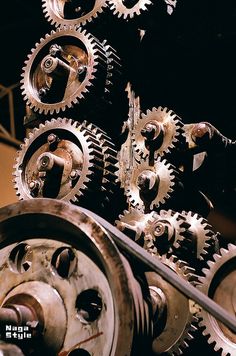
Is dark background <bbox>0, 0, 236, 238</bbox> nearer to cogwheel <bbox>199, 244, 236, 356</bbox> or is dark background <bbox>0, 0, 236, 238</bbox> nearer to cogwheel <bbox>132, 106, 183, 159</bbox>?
cogwheel <bbox>132, 106, 183, 159</bbox>

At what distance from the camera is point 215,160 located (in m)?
2.85

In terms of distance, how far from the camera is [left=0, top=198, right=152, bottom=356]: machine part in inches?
73.2

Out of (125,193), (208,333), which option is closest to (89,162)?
(125,193)

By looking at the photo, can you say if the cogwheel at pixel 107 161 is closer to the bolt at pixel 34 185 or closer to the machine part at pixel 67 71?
the machine part at pixel 67 71

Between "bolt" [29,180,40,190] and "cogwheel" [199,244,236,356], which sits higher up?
"bolt" [29,180,40,190]

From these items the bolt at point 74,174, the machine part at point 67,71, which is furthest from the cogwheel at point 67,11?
the bolt at point 74,174

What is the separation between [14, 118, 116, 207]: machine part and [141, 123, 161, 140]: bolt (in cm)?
24

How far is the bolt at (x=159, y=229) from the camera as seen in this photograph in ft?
8.49

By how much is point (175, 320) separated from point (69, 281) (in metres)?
0.56

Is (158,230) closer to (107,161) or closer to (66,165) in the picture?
(107,161)

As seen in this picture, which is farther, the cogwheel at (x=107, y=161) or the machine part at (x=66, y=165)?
the cogwheel at (x=107, y=161)

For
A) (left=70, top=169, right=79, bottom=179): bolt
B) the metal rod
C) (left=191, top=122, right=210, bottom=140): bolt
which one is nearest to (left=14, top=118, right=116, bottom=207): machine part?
(left=70, top=169, right=79, bottom=179): bolt

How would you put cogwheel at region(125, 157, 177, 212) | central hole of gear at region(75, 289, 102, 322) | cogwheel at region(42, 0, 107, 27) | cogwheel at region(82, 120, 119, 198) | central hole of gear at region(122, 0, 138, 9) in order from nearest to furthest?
1. central hole of gear at region(75, 289, 102, 322)
2. cogwheel at region(125, 157, 177, 212)
3. cogwheel at region(82, 120, 119, 198)
4. central hole of gear at region(122, 0, 138, 9)
5. cogwheel at region(42, 0, 107, 27)

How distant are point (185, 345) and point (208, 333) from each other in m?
0.12
